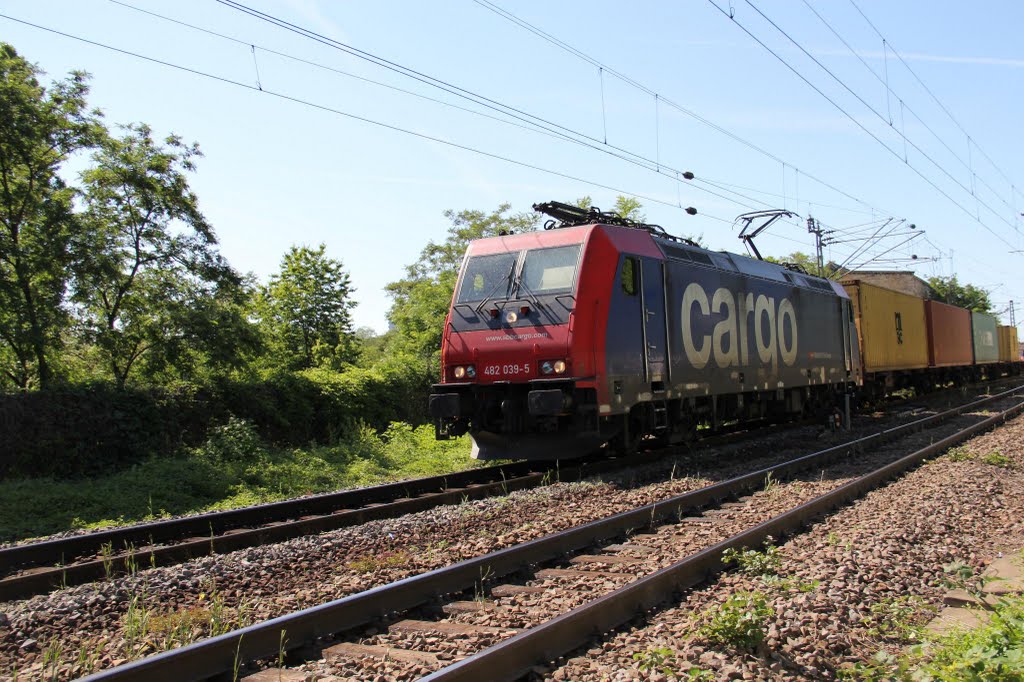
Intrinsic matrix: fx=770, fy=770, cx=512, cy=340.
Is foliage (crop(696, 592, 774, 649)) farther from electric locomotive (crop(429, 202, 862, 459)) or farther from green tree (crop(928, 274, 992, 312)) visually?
green tree (crop(928, 274, 992, 312))

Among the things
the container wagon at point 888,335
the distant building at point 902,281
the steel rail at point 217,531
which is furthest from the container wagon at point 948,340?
the distant building at point 902,281

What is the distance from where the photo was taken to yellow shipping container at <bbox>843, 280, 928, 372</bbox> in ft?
70.6

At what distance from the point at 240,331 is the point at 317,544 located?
8451mm

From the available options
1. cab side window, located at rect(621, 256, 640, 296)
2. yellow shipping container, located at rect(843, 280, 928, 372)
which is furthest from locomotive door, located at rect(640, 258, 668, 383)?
yellow shipping container, located at rect(843, 280, 928, 372)

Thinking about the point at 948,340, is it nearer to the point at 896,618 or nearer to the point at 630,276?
the point at 630,276

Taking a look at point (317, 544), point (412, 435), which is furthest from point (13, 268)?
point (317, 544)

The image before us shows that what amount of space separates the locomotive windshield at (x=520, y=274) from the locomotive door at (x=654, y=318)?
1283 mm

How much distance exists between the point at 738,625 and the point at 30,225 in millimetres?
12989

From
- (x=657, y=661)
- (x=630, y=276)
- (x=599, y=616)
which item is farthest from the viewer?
(x=630, y=276)

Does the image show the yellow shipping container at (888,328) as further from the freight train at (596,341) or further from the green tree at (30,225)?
the green tree at (30,225)

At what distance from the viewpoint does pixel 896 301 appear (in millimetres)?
24594

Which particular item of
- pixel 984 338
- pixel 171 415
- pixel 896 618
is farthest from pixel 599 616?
pixel 984 338

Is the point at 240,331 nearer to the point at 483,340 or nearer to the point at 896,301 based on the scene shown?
the point at 483,340

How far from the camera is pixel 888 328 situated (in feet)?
77.2
